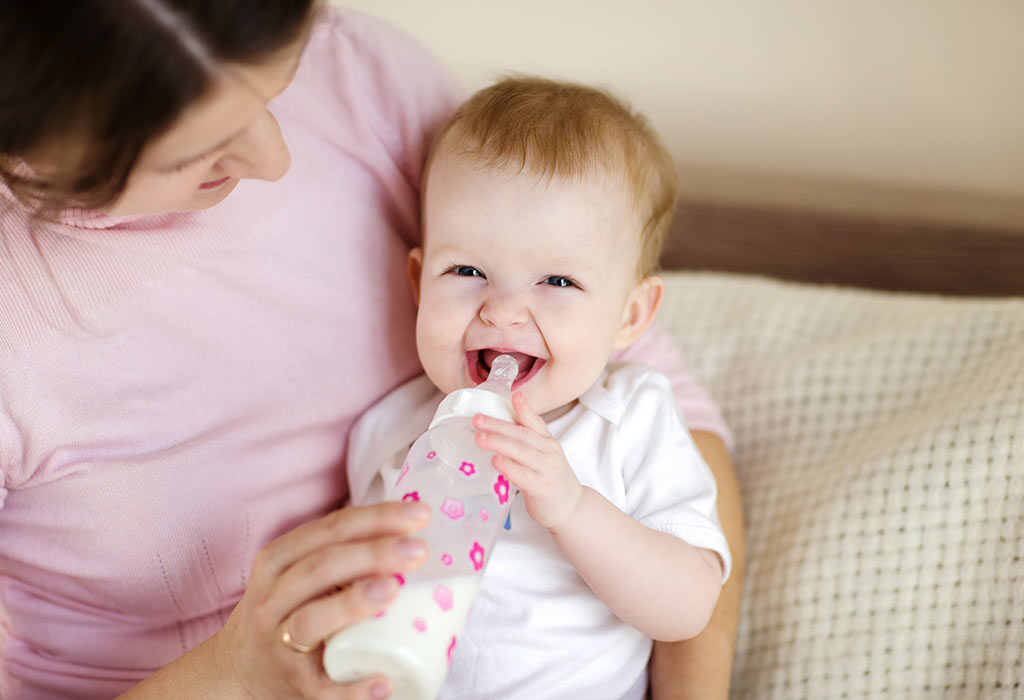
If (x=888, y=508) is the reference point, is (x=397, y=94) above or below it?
above

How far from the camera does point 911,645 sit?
3.58 feet

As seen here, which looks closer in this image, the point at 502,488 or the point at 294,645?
the point at 294,645

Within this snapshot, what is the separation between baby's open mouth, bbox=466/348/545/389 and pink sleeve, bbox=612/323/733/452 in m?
0.25

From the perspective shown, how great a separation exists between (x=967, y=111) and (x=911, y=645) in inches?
48.1

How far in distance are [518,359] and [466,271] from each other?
13 centimetres

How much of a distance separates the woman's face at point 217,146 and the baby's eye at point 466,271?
265 millimetres

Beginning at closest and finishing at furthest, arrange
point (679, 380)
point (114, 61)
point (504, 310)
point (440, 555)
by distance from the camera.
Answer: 1. point (114, 61)
2. point (440, 555)
3. point (504, 310)
4. point (679, 380)

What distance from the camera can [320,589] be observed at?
0.75 meters

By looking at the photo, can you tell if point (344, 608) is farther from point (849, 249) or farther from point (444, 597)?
point (849, 249)

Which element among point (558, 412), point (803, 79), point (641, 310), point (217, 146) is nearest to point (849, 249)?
point (803, 79)

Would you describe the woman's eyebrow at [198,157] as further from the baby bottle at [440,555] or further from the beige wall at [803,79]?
the beige wall at [803,79]

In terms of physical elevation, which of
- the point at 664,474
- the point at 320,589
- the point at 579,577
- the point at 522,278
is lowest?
the point at 579,577

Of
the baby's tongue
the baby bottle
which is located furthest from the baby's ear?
the baby bottle

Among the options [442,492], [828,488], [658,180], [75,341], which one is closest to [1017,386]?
[828,488]
